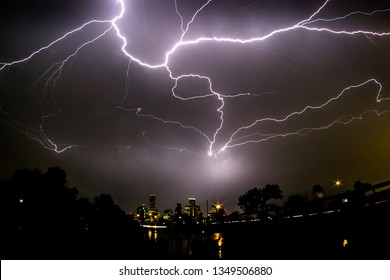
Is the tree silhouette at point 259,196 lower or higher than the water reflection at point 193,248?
higher

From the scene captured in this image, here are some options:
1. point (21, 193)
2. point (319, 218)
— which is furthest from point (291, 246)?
point (21, 193)

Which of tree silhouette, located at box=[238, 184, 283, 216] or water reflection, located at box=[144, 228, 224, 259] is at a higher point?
tree silhouette, located at box=[238, 184, 283, 216]

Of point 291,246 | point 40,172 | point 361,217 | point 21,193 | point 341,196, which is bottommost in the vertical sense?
point 291,246

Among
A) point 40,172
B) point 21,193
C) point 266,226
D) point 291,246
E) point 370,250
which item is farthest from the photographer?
point 40,172

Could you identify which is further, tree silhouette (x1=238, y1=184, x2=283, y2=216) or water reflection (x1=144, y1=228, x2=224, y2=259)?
tree silhouette (x1=238, y1=184, x2=283, y2=216)

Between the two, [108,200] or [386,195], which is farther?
[108,200]

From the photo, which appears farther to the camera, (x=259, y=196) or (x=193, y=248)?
(x=259, y=196)

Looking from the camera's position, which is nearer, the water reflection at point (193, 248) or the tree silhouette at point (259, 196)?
the water reflection at point (193, 248)
